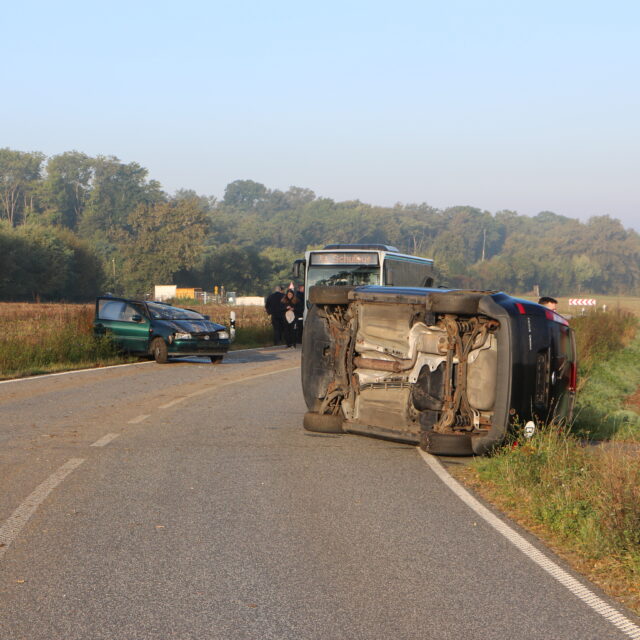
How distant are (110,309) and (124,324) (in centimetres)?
80

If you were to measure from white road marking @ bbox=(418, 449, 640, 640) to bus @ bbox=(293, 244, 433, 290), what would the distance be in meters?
19.2

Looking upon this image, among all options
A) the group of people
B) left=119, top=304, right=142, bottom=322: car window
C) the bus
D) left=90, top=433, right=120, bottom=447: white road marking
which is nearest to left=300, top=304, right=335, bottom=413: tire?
left=90, top=433, right=120, bottom=447: white road marking

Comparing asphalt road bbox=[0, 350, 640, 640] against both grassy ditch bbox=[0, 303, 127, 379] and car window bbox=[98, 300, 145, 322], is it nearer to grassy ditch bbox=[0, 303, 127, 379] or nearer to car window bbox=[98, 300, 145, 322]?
grassy ditch bbox=[0, 303, 127, 379]

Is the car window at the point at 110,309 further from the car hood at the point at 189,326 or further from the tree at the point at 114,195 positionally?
the tree at the point at 114,195

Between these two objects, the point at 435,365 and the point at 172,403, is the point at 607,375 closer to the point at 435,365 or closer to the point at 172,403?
the point at 172,403

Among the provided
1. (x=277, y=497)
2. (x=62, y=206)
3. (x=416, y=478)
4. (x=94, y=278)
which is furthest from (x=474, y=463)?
(x=62, y=206)

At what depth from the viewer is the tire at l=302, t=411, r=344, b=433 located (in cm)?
1112

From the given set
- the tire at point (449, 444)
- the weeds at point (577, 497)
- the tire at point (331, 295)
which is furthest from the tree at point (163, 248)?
the weeds at point (577, 497)

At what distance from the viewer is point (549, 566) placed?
6.26m

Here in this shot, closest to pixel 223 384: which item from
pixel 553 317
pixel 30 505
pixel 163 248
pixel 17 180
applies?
pixel 553 317

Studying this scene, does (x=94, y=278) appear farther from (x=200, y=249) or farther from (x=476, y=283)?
(x=476, y=283)

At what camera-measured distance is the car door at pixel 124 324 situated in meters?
23.7

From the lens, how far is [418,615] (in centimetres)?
509

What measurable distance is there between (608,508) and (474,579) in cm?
165
